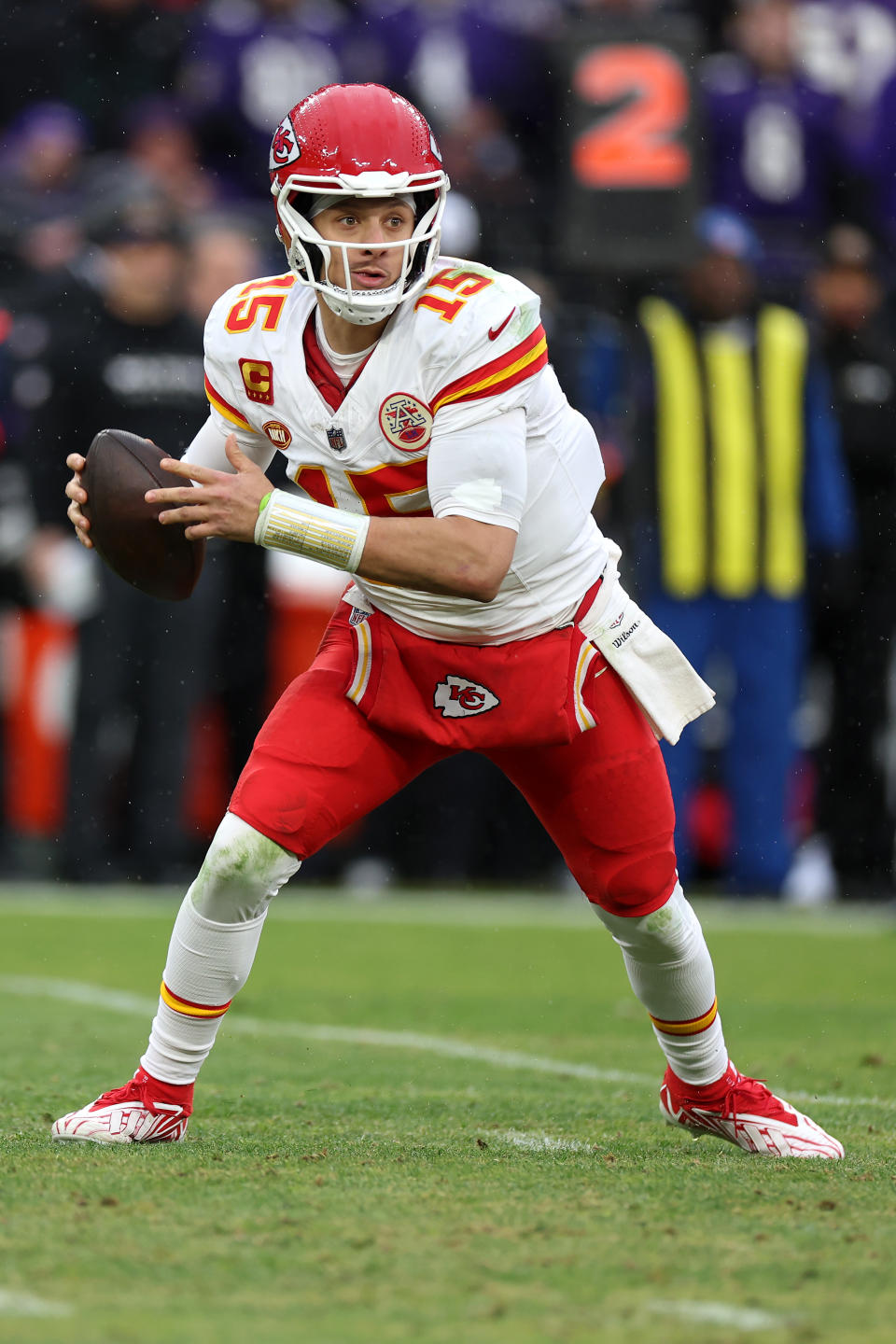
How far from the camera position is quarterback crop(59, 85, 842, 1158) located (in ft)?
12.3

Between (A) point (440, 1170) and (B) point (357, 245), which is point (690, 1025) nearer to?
(A) point (440, 1170)

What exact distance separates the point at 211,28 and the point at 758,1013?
6.75 meters

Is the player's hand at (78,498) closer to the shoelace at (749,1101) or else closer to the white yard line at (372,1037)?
the shoelace at (749,1101)

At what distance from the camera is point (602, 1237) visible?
3.09 metres

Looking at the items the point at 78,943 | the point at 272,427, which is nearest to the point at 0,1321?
the point at 272,427

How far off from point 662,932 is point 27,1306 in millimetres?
1694

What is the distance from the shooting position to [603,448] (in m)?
8.52

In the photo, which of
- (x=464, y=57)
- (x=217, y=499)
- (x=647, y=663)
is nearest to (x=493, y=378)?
(x=217, y=499)

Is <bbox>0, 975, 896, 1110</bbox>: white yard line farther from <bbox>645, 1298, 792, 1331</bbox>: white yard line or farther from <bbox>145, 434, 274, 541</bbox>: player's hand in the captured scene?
<bbox>645, 1298, 792, 1331</bbox>: white yard line

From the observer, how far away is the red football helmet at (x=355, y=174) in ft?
12.4

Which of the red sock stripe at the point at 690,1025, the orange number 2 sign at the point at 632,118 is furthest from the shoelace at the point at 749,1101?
the orange number 2 sign at the point at 632,118

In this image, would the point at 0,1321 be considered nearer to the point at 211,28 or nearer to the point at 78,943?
the point at 78,943

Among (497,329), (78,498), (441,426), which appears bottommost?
(78,498)

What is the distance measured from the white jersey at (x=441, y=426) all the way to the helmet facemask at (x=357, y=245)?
0.06 metres
